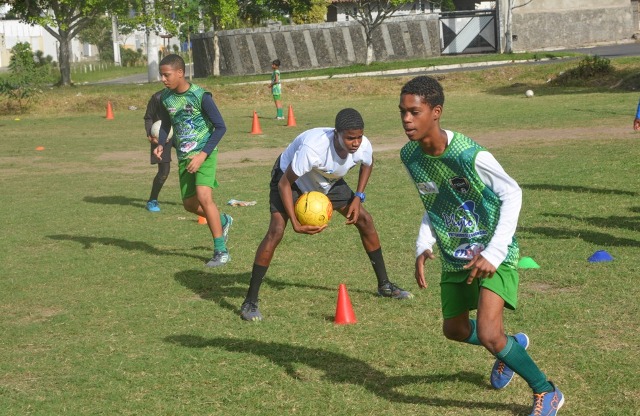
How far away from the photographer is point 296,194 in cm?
838

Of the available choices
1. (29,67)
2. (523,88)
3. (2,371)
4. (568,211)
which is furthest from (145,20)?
(2,371)

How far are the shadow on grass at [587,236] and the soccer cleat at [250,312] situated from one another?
4278 mm

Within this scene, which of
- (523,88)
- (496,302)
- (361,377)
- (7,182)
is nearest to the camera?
(496,302)

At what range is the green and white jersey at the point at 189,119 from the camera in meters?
10.5

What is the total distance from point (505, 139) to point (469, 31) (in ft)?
101

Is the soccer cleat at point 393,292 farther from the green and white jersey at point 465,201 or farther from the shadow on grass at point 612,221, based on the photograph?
the shadow on grass at point 612,221

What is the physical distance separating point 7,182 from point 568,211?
36.6ft

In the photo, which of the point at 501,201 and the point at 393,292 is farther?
the point at 393,292

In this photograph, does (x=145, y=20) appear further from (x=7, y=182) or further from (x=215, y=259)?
(x=215, y=259)

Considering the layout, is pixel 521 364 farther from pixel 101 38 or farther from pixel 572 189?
pixel 101 38

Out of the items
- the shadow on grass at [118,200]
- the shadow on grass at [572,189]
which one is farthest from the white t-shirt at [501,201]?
the shadow on grass at [118,200]

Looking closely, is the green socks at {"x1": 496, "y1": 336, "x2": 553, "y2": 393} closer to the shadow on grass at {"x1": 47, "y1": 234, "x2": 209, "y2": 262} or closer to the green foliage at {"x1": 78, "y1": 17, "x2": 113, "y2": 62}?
the shadow on grass at {"x1": 47, "y1": 234, "x2": 209, "y2": 262}

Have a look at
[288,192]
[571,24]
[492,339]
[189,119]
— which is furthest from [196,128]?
[571,24]

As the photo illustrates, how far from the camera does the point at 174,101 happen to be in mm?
10539
